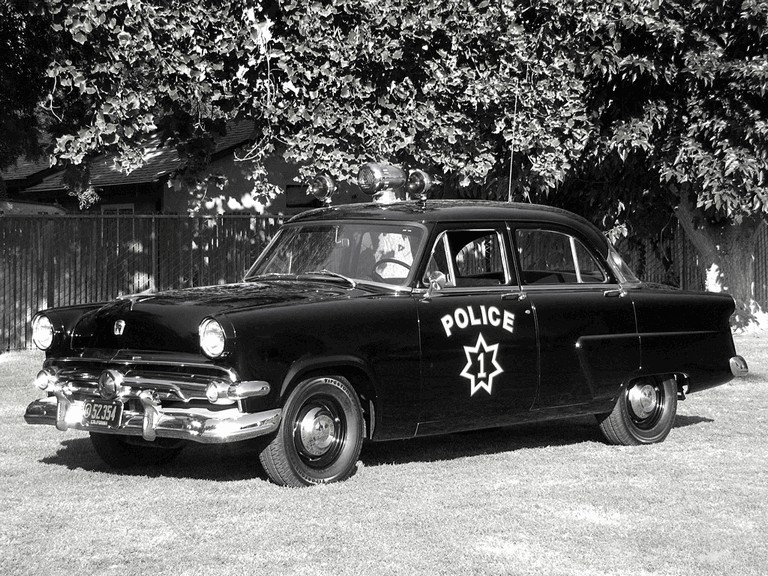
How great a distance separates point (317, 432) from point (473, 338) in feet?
4.38

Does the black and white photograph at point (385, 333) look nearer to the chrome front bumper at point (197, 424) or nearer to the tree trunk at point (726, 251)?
the chrome front bumper at point (197, 424)

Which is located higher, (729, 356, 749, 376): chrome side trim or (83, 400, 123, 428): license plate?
(729, 356, 749, 376): chrome side trim

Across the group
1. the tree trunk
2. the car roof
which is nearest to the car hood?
the car roof

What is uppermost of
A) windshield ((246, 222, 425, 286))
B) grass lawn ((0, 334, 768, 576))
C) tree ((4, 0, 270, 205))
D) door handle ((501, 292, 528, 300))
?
tree ((4, 0, 270, 205))

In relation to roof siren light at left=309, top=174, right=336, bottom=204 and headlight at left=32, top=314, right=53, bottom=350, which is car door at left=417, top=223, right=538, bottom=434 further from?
headlight at left=32, top=314, right=53, bottom=350

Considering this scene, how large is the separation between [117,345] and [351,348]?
1431 millimetres

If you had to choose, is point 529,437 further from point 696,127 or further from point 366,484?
point 696,127

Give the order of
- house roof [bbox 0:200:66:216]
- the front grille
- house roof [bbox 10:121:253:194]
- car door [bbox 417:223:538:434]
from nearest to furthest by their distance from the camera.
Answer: the front grille < car door [bbox 417:223:538:434] < house roof [bbox 0:200:66:216] < house roof [bbox 10:121:253:194]

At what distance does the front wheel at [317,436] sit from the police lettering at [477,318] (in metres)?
0.88

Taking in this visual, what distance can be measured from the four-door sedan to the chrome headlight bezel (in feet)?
0.04

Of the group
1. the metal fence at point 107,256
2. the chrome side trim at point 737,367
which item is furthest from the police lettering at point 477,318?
the metal fence at point 107,256

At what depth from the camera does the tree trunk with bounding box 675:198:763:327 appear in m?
21.2

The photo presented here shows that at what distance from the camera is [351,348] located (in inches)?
297

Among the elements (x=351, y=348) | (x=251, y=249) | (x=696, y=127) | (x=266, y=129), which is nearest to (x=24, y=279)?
(x=251, y=249)
